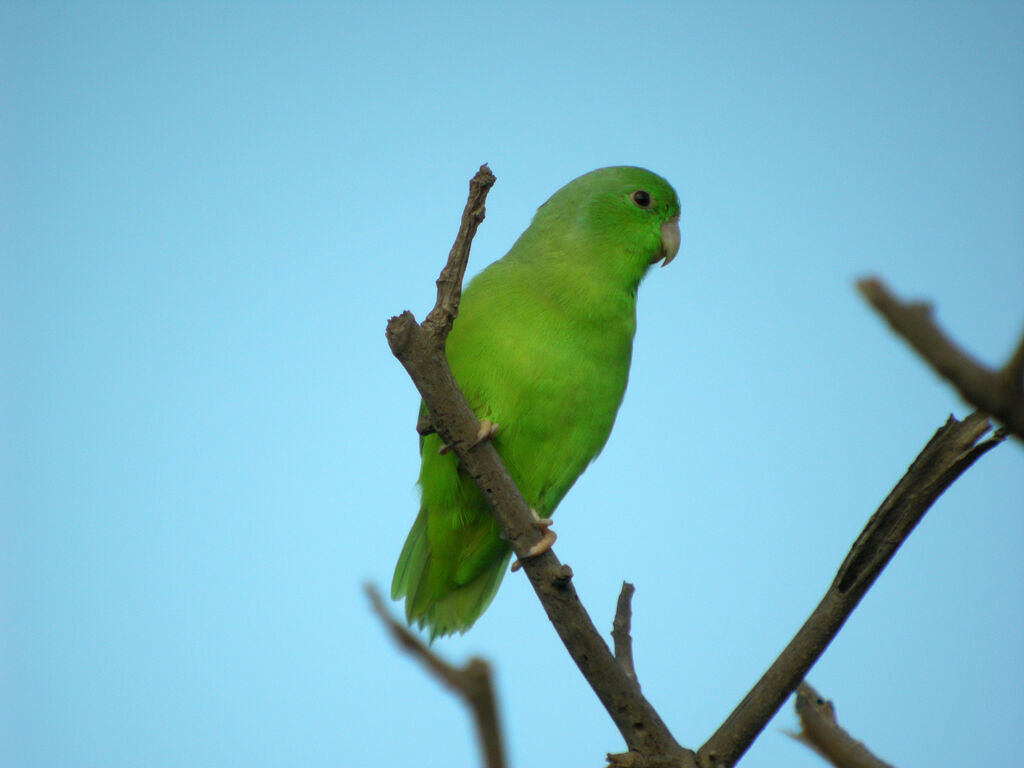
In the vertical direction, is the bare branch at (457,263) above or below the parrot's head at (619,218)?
below

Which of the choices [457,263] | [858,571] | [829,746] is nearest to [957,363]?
[829,746]

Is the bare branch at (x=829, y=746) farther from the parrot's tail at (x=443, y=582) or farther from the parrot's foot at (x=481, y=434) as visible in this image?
the parrot's tail at (x=443, y=582)

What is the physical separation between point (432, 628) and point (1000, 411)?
353 centimetres

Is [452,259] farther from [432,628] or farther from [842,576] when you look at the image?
[432,628]

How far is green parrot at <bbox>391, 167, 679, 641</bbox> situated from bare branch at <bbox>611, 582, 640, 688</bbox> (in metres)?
0.70

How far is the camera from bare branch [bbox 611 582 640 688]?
119 inches

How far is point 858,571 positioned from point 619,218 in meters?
2.16

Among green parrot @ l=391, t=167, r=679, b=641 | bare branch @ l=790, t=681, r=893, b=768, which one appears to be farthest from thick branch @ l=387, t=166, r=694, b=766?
bare branch @ l=790, t=681, r=893, b=768

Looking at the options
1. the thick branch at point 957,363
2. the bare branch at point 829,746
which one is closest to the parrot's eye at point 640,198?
the bare branch at point 829,746

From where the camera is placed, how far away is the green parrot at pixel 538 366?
3.57m

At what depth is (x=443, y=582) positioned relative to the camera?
13.3ft

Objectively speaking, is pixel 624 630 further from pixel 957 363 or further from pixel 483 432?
pixel 957 363

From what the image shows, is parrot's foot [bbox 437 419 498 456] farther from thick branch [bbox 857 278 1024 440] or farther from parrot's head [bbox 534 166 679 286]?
thick branch [bbox 857 278 1024 440]

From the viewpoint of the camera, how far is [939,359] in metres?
0.89
